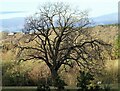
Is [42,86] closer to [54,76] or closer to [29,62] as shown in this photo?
[54,76]

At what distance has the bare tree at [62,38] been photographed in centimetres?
282

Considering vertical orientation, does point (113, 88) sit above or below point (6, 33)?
below

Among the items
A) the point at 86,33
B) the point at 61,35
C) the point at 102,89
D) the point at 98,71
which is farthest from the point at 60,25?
the point at 102,89

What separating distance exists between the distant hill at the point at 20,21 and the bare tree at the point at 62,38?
0.08 metres

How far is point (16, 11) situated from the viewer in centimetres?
280

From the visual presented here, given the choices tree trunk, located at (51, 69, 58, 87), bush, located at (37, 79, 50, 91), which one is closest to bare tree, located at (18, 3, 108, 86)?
tree trunk, located at (51, 69, 58, 87)

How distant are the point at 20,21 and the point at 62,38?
20.4 inches

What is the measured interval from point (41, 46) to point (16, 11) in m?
0.49

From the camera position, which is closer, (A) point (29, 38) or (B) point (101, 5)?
(B) point (101, 5)

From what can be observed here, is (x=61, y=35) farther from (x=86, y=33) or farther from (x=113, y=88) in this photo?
(x=113, y=88)

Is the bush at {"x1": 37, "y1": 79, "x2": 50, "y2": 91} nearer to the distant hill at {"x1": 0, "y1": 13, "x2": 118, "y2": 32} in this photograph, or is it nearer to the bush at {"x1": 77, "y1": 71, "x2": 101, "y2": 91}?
the bush at {"x1": 77, "y1": 71, "x2": 101, "y2": 91}

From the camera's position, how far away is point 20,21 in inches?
111

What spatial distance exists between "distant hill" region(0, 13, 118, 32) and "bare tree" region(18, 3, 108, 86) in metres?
0.08

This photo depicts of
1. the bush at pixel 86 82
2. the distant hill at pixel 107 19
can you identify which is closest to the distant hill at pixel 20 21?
the distant hill at pixel 107 19
